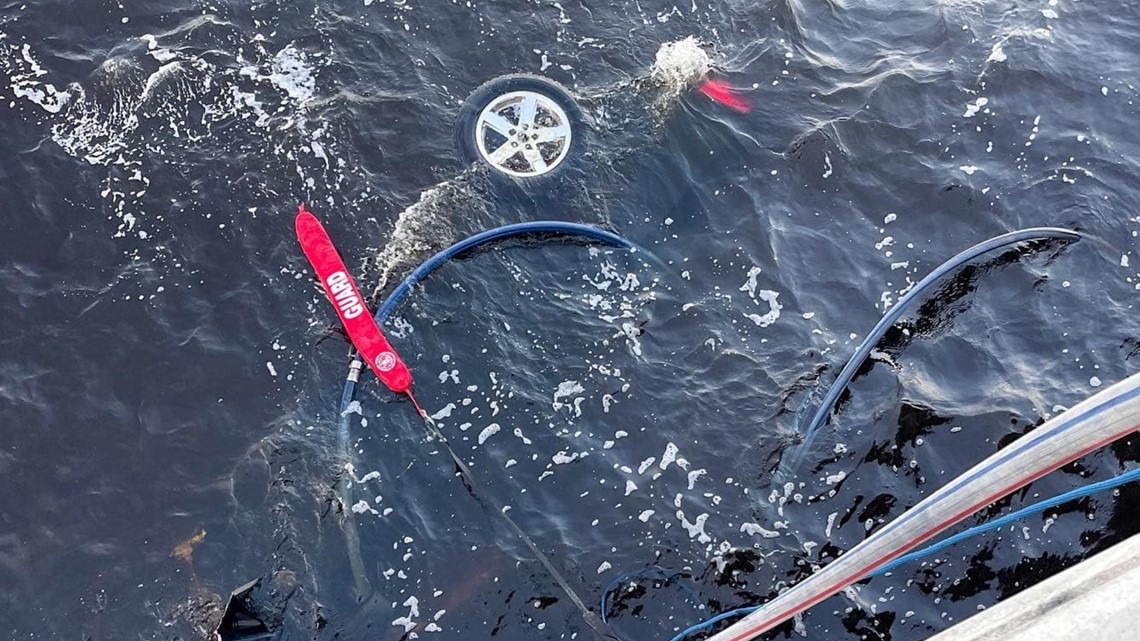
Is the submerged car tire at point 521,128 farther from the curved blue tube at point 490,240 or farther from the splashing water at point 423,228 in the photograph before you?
the curved blue tube at point 490,240

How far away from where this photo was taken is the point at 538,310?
8656 mm

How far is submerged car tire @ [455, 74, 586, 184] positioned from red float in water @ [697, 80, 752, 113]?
1482mm

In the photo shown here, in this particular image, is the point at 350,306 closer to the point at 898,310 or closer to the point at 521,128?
the point at 521,128

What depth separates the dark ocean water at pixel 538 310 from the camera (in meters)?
7.35

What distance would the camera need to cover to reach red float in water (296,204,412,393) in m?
8.01

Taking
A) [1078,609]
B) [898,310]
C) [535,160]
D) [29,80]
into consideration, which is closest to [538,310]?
[535,160]

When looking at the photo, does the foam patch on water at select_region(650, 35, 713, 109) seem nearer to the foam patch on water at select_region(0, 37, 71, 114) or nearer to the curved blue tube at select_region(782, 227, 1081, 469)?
the curved blue tube at select_region(782, 227, 1081, 469)

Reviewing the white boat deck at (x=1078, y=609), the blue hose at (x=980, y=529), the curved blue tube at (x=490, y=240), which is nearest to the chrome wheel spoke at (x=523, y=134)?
the curved blue tube at (x=490, y=240)

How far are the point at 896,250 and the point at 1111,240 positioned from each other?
89.4 inches

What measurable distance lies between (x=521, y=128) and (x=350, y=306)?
266 centimetres

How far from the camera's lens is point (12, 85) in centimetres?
932

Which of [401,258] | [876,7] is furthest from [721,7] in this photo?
[401,258]

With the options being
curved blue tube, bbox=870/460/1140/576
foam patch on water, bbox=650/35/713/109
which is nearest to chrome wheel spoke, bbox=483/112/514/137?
foam patch on water, bbox=650/35/713/109

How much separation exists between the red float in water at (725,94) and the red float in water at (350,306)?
4331 mm
